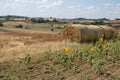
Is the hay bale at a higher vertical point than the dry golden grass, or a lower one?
higher

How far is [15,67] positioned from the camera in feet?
24.7

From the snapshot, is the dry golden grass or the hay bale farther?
the hay bale

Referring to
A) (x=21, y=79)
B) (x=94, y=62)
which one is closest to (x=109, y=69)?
(x=94, y=62)

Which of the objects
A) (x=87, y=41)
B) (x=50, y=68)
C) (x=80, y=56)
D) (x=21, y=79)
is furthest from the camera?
(x=87, y=41)

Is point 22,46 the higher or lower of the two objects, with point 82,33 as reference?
lower

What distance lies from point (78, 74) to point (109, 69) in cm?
92

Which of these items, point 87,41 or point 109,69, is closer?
point 109,69

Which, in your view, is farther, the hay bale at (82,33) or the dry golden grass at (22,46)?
the hay bale at (82,33)

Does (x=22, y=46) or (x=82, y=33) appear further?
(x=82, y=33)

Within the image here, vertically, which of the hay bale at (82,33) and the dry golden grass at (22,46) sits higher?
the hay bale at (82,33)

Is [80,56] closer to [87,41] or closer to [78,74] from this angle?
[78,74]

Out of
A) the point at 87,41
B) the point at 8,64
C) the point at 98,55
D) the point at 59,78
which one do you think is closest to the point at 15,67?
the point at 8,64

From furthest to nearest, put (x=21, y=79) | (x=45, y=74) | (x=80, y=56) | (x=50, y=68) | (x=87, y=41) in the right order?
(x=87, y=41) → (x=80, y=56) → (x=50, y=68) → (x=45, y=74) → (x=21, y=79)

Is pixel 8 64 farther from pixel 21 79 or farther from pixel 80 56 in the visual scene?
pixel 80 56
